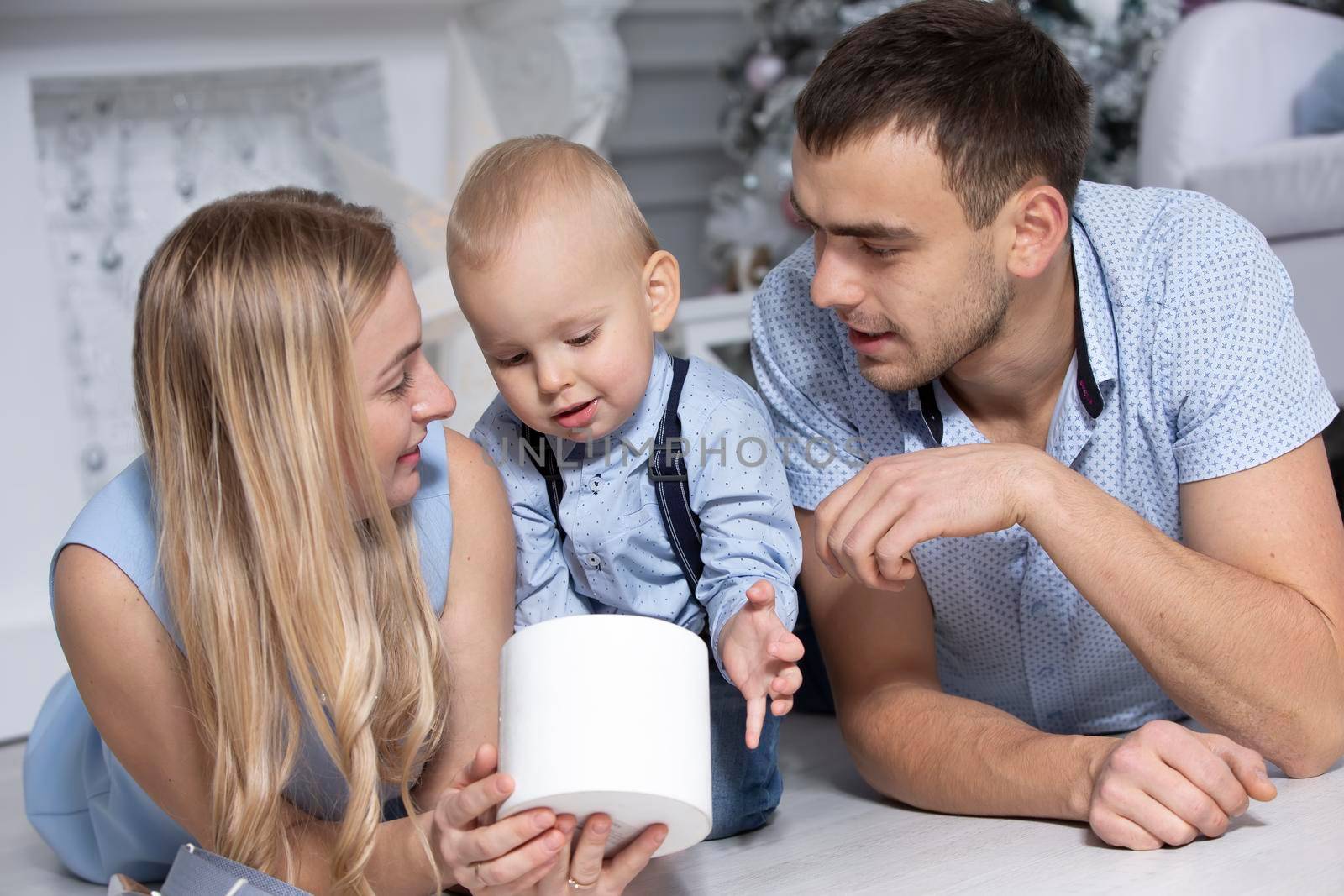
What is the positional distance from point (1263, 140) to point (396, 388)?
6.08 ft

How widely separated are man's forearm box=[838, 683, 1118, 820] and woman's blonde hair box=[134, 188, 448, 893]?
0.47 meters

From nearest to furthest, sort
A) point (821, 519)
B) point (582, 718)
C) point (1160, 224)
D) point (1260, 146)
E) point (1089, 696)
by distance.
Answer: point (582, 718)
point (821, 519)
point (1160, 224)
point (1089, 696)
point (1260, 146)

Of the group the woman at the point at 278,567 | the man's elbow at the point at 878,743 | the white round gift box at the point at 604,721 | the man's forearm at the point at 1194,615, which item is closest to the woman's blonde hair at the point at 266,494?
the woman at the point at 278,567

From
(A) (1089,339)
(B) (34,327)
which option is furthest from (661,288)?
(B) (34,327)

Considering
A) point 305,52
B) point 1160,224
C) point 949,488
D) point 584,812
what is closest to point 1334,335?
point 1160,224

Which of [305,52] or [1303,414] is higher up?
[305,52]

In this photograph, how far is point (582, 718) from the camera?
34.3 inches

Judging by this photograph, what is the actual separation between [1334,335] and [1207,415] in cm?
99

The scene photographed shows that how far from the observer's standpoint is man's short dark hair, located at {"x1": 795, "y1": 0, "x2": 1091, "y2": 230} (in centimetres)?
124

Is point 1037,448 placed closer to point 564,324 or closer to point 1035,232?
point 1035,232

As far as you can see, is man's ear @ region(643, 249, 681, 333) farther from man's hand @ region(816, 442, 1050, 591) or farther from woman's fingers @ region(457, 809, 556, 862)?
woman's fingers @ region(457, 809, 556, 862)

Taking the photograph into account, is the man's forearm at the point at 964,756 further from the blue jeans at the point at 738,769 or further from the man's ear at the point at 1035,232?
the man's ear at the point at 1035,232

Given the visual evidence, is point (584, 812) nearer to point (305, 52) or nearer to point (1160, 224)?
point (1160, 224)

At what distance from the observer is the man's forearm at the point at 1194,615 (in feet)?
3.75
